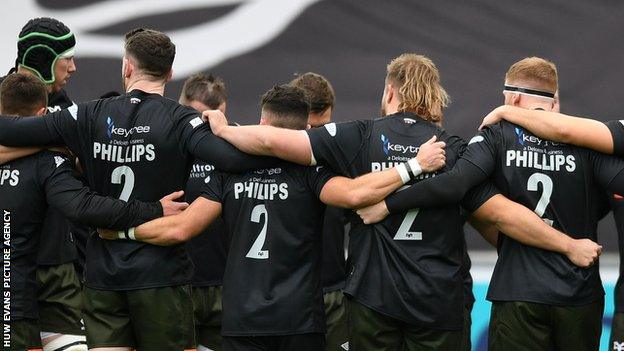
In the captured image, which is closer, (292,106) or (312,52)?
(292,106)

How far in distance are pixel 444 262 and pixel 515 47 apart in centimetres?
335

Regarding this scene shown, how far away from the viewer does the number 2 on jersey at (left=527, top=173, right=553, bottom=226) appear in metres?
5.41

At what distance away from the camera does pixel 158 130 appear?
5.52 meters

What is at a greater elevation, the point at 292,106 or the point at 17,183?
the point at 292,106

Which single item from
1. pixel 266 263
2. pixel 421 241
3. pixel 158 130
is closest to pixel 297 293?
pixel 266 263

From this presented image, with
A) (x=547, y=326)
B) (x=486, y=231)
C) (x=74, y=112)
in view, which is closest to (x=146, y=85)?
(x=74, y=112)

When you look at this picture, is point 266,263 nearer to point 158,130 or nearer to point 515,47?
point 158,130

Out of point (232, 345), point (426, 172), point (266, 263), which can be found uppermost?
point (426, 172)

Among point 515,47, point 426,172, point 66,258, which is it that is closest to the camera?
point 426,172

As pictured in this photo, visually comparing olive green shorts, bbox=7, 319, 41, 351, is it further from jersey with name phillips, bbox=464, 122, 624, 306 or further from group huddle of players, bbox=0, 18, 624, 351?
jersey with name phillips, bbox=464, 122, 624, 306

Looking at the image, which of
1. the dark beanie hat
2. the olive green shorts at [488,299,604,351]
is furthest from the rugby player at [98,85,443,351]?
the dark beanie hat

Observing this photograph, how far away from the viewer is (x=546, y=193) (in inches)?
213

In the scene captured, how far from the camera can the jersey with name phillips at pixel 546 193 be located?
5.40m

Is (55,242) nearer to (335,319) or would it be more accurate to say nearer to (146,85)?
(146,85)
